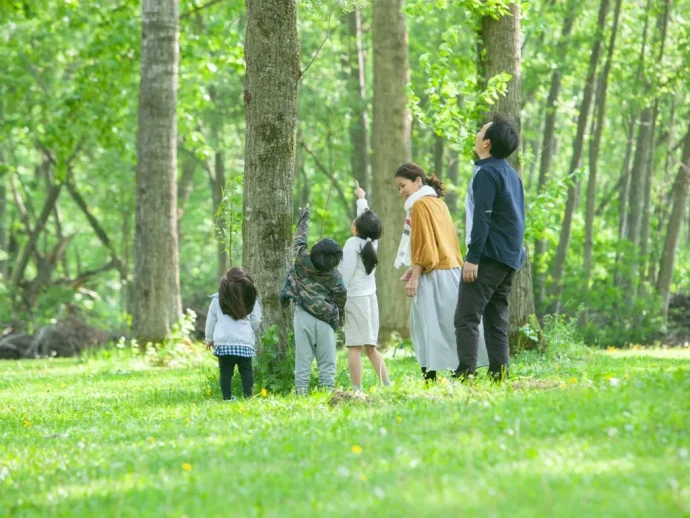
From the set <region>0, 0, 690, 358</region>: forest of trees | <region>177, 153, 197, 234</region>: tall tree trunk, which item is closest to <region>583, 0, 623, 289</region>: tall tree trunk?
<region>0, 0, 690, 358</region>: forest of trees

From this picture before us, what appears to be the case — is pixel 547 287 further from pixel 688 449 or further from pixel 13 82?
pixel 688 449

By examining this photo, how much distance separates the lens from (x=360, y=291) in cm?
997

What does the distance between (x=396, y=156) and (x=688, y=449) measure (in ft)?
43.7

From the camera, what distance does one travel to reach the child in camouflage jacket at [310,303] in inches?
375

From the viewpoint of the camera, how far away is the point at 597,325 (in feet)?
78.7

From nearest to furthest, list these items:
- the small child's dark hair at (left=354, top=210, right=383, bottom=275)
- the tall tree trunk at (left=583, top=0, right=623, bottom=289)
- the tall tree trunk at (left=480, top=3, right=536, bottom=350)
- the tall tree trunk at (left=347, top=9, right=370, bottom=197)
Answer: the small child's dark hair at (left=354, top=210, right=383, bottom=275), the tall tree trunk at (left=480, top=3, right=536, bottom=350), the tall tree trunk at (left=583, top=0, right=623, bottom=289), the tall tree trunk at (left=347, top=9, right=370, bottom=197)

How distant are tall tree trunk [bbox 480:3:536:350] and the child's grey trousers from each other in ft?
16.2

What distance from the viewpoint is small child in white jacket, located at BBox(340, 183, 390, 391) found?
984 centimetres

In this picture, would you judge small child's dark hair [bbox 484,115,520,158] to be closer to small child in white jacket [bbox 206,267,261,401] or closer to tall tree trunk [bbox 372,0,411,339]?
small child in white jacket [bbox 206,267,261,401]

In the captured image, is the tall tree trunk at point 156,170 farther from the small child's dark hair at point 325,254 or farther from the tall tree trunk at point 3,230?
the tall tree trunk at point 3,230

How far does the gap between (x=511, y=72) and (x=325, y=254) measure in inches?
223

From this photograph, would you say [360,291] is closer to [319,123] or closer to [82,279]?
[319,123]

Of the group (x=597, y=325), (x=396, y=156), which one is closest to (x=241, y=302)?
(x=396, y=156)

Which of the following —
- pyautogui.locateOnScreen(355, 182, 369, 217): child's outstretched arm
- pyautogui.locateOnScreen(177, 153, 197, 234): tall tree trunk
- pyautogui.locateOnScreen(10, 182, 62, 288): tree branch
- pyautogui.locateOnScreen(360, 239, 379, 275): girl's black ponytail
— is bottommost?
pyautogui.locateOnScreen(360, 239, 379, 275): girl's black ponytail
